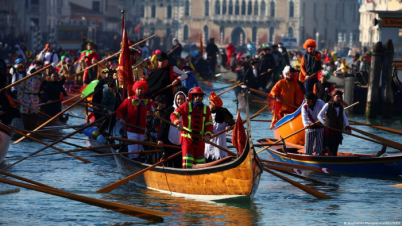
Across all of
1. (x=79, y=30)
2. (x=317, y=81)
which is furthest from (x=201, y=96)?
(x=79, y=30)

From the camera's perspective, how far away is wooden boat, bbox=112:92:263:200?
11.2 m

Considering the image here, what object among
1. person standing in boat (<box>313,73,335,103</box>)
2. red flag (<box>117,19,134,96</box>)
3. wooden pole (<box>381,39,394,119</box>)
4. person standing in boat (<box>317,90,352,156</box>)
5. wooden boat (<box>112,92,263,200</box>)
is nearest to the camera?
wooden boat (<box>112,92,263,200</box>)

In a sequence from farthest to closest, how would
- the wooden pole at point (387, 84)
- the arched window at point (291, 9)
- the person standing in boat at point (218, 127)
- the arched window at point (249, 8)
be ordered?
1. the arched window at point (249, 8)
2. the arched window at point (291, 9)
3. the wooden pole at point (387, 84)
4. the person standing in boat at point (218, 127)

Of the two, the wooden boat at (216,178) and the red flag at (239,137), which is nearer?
the wooden boat at (216,178)

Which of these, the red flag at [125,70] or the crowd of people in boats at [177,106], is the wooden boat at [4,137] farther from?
the red flag at [125,70]

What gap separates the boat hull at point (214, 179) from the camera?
11266mm

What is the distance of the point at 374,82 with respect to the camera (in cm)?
2419

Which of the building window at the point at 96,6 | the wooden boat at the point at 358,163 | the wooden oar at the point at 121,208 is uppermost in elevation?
the building window at the point at 96,6

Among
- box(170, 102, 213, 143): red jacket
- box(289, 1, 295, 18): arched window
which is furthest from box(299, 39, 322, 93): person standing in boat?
box(289, 1, 295, 18): arched window

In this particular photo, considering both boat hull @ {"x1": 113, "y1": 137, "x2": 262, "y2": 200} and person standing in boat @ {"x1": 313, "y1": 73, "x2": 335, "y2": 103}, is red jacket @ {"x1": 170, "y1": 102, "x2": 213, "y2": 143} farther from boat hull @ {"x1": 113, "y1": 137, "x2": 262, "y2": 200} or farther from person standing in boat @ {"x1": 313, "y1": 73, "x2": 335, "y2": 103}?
person standing in boat @ {"x1": 313, "y1": 73, "x2": 335, "y2": 103}

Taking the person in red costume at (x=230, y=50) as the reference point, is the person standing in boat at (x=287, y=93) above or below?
above

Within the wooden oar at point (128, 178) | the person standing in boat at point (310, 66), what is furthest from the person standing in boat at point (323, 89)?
the wooden oar at point (128, 178)

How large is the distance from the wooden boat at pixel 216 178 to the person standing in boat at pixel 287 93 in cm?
480

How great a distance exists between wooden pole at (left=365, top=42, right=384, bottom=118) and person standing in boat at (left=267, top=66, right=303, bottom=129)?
696 centimetres
